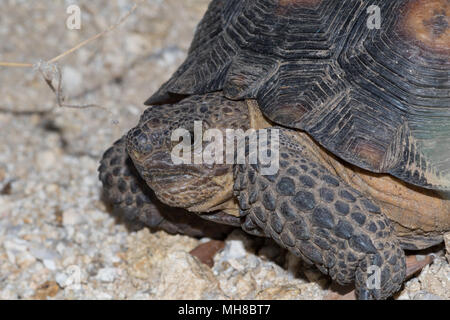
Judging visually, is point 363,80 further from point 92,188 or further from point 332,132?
point 92,188

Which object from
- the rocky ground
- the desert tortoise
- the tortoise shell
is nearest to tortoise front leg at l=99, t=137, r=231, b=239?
the rocky ground

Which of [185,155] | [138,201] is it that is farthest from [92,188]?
[185,155]

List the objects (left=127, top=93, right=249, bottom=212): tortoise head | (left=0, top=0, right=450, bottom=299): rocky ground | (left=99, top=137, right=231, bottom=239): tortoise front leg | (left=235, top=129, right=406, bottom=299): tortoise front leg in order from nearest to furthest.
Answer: (left=235, top=129, right=406, bottom=299): tortoise front leg < (left=127, top=93, right=249, bottom=212): tortoise head < (left=0, top=0, right=450, bottom=299): rocky ground < (left=99, top=137, right=231, bottom=239): tortoise front leg

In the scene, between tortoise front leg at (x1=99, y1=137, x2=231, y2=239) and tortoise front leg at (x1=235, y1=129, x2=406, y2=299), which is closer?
tortoise front leg at (x1=235, y1=129, x2=406, y2=299)

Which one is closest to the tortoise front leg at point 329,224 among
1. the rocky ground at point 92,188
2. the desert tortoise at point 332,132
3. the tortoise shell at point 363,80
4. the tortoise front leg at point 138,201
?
the desert tortoise at point 332,132

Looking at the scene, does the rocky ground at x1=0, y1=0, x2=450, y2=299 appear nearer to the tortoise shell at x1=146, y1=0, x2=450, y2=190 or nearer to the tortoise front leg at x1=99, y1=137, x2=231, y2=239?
the tortoise front leg at x1=99, y1=137, x2=231, y2=239

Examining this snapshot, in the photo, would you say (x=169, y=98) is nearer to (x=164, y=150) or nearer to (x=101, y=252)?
(x=164, y=150)
